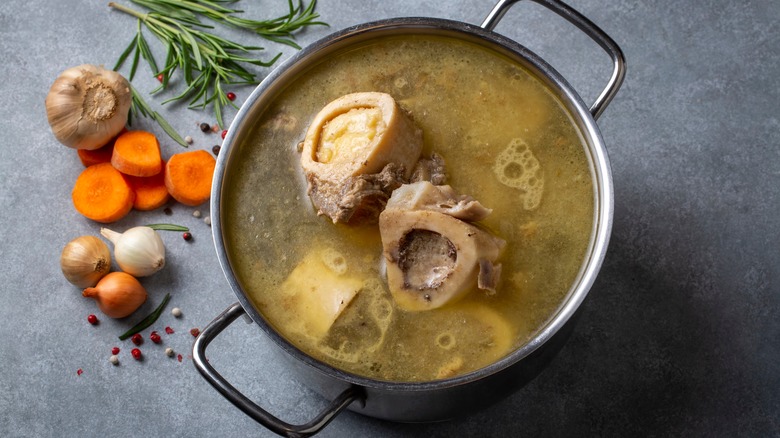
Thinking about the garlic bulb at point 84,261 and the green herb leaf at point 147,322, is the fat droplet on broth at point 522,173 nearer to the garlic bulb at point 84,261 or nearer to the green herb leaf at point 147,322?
Answer: the green herb leaf at point 147,322

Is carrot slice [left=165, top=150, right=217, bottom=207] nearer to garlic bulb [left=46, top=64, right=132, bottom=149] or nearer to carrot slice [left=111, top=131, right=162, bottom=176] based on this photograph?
carrot slice [left=111, top=131, right=162, bottom=176]

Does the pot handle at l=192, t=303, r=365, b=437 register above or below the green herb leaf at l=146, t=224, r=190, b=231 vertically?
above

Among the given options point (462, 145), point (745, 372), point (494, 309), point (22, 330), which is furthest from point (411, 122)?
point (22, 330)

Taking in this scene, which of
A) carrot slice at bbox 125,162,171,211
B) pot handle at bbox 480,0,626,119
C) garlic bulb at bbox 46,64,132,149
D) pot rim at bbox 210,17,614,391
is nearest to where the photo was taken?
pot rim at bbox 210,17,614,391

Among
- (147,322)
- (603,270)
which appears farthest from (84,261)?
(603,270)

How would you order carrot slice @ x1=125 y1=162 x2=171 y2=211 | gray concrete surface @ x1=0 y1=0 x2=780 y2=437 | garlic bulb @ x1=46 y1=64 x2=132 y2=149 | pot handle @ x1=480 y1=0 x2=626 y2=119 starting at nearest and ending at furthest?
pot handle @ x1=480 y1=0 x2=626 y2=119 → gray concrete surface @ x1=0 y1=0 x2=780 y2=437 → garlic bulb @ x1=46 y1=64 x2=132 y2=149 → carrot slice @ x1=125 y1=162 x2=171 y2=211

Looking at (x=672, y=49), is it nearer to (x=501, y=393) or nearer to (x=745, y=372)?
(x=745, y=372)

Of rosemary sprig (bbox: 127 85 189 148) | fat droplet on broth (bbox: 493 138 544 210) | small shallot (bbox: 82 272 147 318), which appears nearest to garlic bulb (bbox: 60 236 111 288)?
small shallot (bbox: 82 272 147 318)

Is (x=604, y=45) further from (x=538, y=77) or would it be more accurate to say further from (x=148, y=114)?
(x=148, y=114)
